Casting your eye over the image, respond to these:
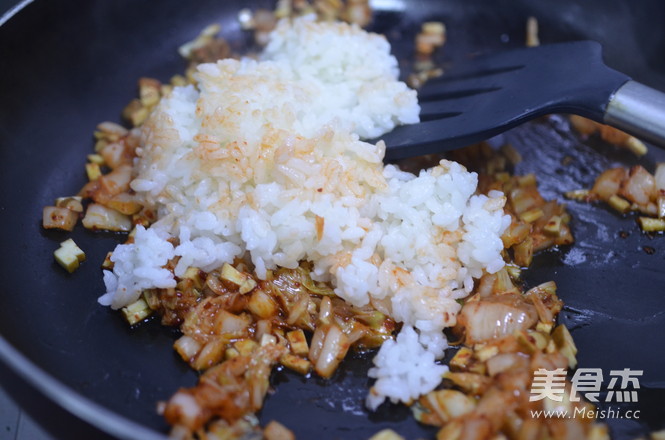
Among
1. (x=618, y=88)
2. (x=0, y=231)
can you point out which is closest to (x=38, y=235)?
(x=0, y=231)

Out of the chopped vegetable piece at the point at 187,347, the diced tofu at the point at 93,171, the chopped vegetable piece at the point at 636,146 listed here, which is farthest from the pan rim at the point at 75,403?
the chopped vegetable piece at the point at 636,146

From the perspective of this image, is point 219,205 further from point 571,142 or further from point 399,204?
point 571,142

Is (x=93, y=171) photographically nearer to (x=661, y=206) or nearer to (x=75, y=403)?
(x=75, y=403)

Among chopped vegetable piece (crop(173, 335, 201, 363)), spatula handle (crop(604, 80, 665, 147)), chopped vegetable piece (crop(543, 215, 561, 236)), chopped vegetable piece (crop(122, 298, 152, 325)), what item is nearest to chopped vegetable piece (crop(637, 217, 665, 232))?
chopped vegetable piece (crop(543, 215, 561, 236))

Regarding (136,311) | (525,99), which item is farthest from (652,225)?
(136,311)

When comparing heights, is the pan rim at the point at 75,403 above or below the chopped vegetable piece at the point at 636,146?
above

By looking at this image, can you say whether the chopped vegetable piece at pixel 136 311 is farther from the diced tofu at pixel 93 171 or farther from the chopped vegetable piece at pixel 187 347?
the diced tofu at pixel 93 171
